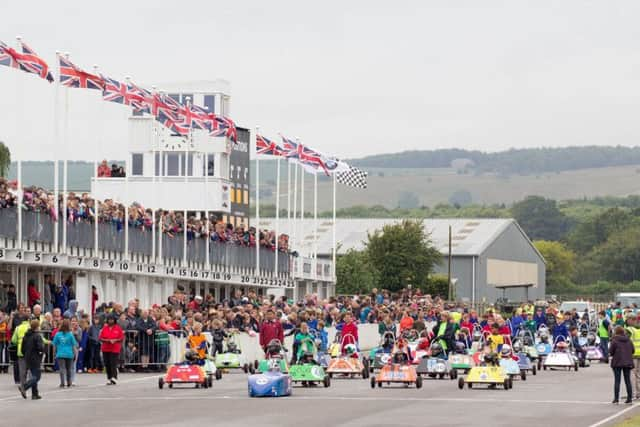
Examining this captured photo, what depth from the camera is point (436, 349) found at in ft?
136

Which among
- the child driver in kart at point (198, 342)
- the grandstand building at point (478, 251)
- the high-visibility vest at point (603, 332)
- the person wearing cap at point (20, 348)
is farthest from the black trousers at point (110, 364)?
the grandstand building at point (478, 251)

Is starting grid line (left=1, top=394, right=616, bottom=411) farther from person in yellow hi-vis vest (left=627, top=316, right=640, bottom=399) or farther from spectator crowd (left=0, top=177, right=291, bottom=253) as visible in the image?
spectator crowd (left=0, top=177, right=291, bottom=253)

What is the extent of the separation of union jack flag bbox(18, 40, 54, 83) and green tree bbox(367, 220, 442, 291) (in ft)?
200

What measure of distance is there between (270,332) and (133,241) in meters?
14.2

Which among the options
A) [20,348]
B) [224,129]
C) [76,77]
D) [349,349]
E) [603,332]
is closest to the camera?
[20,348]

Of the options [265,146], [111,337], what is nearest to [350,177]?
[265,146]

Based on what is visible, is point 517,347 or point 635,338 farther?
point 517,347

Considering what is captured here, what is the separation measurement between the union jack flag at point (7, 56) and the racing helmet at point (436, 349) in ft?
43.7

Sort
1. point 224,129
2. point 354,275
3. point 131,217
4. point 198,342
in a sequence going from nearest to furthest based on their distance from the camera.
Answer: point 198,342
point 131,217
point 224,129
point 354,275

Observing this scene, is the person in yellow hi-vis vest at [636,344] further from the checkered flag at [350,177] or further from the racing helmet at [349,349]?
the checkered flag at [350,177]

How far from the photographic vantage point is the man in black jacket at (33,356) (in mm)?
33000

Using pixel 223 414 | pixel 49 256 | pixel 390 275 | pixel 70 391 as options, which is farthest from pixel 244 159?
pixel 223 414

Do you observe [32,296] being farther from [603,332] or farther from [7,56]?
[603,332]

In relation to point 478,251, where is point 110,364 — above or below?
below
